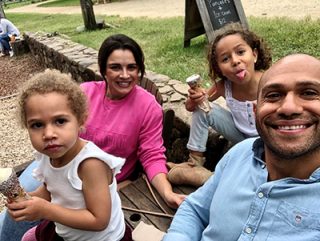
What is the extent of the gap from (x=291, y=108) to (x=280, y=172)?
235mm

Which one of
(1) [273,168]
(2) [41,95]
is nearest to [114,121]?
(2) [41,95]

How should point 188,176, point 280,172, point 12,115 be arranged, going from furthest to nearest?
point 12,115, point 188,176, point 280,172

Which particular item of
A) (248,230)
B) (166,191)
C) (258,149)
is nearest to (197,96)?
(166,191)

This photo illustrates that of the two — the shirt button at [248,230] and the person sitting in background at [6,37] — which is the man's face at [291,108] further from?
the person sitting in background at [6,37]

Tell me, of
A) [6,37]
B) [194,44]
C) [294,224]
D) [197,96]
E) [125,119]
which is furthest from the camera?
[6,37]

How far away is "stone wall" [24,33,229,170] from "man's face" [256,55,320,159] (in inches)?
57.6

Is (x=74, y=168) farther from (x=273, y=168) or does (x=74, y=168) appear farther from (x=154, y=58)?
(x=154, y=58)

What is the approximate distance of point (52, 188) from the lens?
1.71 meters

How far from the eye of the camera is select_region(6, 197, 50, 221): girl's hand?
1442 millimetres

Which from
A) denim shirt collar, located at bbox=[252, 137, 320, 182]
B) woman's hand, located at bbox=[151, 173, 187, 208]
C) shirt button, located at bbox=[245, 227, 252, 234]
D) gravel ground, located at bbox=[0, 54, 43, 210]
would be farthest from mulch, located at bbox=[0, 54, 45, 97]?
shirt button, located at bbox=[245, 227, 252, 234]

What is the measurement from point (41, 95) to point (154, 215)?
36.5 inches

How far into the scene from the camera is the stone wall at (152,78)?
2.98 meters

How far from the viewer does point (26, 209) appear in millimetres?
1450

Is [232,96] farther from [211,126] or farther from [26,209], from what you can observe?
[26,209]
